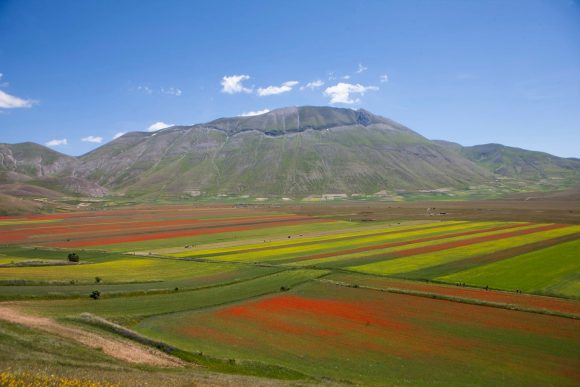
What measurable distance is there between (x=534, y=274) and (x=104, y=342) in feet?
176


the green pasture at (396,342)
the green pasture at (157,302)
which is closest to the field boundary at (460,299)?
the green pasture at (396,342)

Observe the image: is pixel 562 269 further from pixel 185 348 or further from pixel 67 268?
pixel 67 268

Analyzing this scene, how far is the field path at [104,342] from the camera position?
3025 cm

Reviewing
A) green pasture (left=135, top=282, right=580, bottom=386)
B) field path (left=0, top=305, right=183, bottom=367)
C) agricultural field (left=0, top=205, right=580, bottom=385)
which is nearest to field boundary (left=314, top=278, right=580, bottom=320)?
agricultural field (left=0, top=205, right=580, bottom=385)

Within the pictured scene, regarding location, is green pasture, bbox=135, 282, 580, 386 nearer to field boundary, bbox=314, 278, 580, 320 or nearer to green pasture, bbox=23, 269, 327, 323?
field boundary, bbox=314, 278, 580, 320

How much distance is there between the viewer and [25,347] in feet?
93.3

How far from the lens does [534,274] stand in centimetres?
5609

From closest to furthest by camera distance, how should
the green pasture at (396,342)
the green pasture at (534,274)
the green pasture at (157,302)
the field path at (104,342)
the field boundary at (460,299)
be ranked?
the green pasture at (396,342) < the field path at (104,342) < the field boundary at (460,299) < the green pasture at (157,302) < the green pasture at (534,274)

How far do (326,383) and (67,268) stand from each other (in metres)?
56.5

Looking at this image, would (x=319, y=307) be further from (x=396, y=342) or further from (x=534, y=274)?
(x=534, y=274)

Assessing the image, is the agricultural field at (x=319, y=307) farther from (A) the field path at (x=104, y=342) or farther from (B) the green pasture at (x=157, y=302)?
(A) the field path at (x=104, y=342)

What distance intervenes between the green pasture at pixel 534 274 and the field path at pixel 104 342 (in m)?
39.5

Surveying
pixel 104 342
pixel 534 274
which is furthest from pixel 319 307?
pixel 534 274

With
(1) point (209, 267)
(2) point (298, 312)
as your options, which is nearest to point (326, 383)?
(2) point (298, 312)
